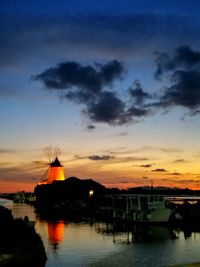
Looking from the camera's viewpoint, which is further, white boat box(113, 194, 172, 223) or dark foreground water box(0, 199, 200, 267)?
white boat box(113, 194, 172, 223)

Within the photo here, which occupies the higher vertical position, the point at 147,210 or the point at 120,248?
the point at 147,210

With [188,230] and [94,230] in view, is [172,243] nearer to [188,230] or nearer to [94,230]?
[188,230]

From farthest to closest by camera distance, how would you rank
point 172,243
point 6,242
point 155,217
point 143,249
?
point 155,217 → point 172,243 → point 143,249 → point 6,242

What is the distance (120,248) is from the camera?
5656 centimetres

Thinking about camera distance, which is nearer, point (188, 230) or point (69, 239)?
point (69, 239)

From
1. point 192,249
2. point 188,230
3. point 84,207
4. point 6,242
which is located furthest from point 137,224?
point 84,207

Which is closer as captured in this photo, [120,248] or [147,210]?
[120,248]

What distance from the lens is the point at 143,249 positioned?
5462 centimetres

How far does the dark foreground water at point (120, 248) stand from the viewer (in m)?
46.1

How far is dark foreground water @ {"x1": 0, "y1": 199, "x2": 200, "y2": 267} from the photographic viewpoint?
4609 cm

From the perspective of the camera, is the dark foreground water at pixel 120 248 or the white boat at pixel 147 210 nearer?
the dark foreground water at pixel 120 248

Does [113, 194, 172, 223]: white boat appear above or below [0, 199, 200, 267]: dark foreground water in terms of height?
above

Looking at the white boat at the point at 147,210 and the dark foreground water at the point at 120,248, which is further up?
the white boat at the point at 147,210

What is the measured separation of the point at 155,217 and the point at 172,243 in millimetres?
23555
